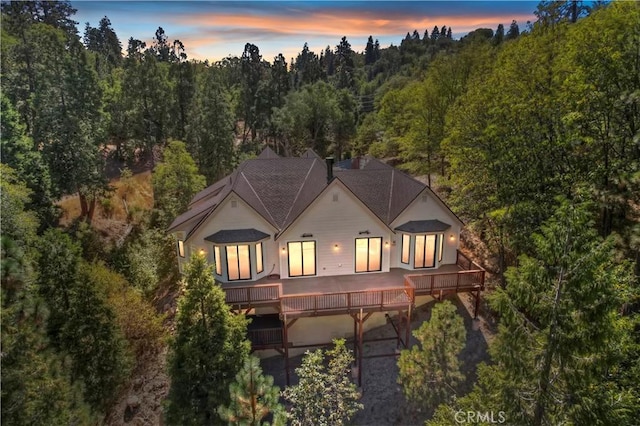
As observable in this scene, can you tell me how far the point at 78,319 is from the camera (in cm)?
1449

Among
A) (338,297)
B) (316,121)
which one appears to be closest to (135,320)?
(338,297)

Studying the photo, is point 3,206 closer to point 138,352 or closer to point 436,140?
point 138,352

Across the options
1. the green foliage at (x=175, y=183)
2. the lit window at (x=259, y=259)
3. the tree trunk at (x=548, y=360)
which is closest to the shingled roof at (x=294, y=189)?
the lit window at (x=259, y=259)

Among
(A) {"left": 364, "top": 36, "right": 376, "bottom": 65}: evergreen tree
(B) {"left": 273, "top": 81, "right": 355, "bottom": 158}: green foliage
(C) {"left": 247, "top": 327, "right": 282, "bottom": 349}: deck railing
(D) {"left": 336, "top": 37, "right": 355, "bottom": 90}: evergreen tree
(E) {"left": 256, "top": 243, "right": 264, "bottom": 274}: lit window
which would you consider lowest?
(C) {"left": 247, "top": 327, "right": 282, "bottom": 349}: deck railing

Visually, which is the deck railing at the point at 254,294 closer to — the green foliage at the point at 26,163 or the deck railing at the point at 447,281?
the deck railing at the point at 447,281

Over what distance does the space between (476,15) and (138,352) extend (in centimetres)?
2326

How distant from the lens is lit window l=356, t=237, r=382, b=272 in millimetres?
20188

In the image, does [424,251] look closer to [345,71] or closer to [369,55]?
[345,71]

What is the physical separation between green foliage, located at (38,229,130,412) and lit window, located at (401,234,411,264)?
14.8 meters

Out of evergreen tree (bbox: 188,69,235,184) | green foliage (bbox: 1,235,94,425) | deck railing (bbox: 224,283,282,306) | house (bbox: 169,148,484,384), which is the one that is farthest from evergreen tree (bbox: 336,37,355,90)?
green foliage (bbox: 1,235,94,425)

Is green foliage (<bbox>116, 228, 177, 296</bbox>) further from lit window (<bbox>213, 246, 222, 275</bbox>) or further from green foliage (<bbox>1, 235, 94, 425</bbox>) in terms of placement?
green foliage (<bbox>1, 235, 94, 425</bbox>)

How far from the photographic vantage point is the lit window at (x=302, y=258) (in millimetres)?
19688

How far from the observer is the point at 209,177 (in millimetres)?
40031

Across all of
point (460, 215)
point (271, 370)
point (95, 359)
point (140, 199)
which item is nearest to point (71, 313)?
point (95, 359)
